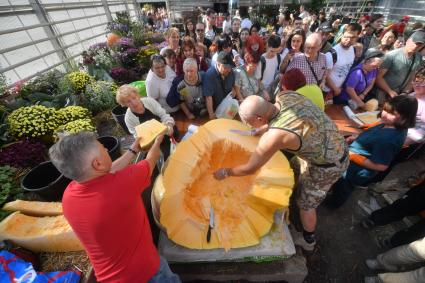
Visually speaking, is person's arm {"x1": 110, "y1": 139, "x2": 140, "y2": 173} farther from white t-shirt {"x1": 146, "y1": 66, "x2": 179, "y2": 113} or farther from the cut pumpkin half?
white t-shirt {"x1": 146, "y1": 66, "x2": 179, "y2": 113}

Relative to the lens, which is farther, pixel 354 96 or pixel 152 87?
pixel 354 96

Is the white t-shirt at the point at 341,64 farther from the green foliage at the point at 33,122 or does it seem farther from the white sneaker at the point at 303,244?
the green foliage at the point at 33,122

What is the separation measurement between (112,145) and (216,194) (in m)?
1.37

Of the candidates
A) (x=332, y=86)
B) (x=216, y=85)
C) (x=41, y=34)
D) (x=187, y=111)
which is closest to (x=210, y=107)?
(x=216, y=85)

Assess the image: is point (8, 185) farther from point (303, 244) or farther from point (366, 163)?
A: point (366, 163)

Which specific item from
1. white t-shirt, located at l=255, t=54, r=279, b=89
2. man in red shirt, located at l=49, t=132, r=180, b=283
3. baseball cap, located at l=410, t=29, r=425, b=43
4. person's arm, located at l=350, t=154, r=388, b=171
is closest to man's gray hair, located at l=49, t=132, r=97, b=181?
man in red shirt, located at l=49, t=132, r=180, b=283

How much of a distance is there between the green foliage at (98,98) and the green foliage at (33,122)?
3.65ft

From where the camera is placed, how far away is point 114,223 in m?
1.33

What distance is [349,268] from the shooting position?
253 cm

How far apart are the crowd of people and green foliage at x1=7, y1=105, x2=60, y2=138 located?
867 millimetres

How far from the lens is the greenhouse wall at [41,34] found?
429 cm

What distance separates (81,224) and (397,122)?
9.57 ft

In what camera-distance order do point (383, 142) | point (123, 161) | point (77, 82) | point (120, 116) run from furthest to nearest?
point (77, 82)
point (120, 116)
point (383, 142)
point (123, 161)

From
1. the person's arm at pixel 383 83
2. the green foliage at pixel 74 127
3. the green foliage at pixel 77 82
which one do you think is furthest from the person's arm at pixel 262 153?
the person's arm at pixel 383 83
